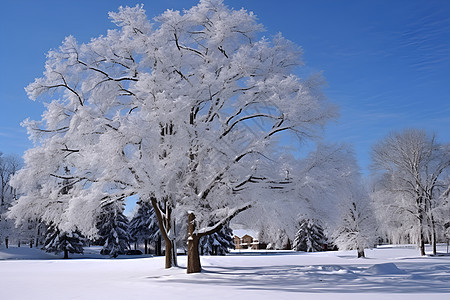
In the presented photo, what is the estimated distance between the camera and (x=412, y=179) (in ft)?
121

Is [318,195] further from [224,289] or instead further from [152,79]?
[152,79]

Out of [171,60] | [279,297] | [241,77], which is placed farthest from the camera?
[171,60]

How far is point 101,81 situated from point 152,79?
417 cm

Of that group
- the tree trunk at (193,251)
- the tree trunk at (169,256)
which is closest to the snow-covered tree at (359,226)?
the tree trunk at (169,256)

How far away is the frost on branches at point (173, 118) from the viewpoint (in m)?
16.2

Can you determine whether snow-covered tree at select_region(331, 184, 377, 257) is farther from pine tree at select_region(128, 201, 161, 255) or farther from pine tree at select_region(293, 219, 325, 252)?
pine tree at select_region(128, 201, 161, 255)

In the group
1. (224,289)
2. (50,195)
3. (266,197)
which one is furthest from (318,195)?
(50,195)

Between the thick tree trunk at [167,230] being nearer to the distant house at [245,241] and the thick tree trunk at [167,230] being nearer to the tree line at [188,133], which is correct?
the tree line at [188,133]

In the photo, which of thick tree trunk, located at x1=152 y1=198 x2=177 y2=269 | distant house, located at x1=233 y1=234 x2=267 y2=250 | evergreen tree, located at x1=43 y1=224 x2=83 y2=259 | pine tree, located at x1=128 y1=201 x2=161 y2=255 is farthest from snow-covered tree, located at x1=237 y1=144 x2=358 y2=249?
distant house, located at x1=233 y1=234 x2=267 y2=250

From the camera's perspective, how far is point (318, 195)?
1600 centimetres

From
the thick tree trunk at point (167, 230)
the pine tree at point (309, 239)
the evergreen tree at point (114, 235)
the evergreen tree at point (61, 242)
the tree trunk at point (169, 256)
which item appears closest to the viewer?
the thick tree trunk at point (167, 230)

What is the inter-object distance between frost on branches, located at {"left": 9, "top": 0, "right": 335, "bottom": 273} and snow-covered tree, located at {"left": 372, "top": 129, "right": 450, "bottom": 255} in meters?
22.5

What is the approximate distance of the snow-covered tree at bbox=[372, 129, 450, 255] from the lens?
36000 millimetres

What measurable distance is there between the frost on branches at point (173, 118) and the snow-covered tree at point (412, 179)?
22.5 meters
